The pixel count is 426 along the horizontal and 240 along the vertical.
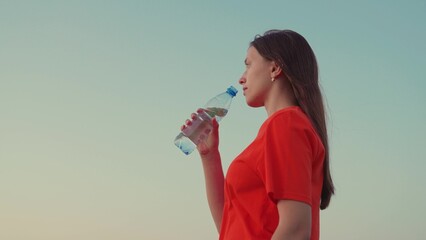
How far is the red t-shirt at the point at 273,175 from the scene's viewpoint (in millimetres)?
2699

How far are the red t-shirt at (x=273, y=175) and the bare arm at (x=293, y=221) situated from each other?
0.03m

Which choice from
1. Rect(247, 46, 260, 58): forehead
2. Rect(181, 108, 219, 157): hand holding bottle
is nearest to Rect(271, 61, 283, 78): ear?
Rect(247, 46, 260, 58): forehead

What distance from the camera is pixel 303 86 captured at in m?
3.03

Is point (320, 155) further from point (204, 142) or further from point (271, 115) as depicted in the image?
point (204, 142)

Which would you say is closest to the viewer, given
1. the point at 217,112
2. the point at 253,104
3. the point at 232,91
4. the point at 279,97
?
the point at 279,97

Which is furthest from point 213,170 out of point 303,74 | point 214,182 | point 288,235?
point 288,235

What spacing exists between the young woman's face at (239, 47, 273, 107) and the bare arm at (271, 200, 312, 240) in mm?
638

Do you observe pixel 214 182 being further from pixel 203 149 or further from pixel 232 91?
pixel 232 91

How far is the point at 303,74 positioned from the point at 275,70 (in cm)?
14

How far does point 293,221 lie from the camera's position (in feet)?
8.65

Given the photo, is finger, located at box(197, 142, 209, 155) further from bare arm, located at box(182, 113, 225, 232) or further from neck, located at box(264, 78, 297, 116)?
neck, located at box(264, 78, 297, 116)

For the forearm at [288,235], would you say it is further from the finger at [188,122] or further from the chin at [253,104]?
the finger at [188,122]

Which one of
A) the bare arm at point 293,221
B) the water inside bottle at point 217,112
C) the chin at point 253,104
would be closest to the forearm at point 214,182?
the water inside bottle at point 217,112

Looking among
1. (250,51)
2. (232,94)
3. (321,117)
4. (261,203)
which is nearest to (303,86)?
(321,117)
